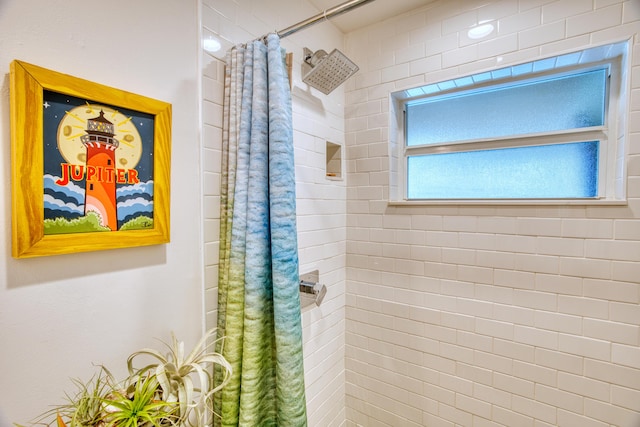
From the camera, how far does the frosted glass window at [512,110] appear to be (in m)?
1.31

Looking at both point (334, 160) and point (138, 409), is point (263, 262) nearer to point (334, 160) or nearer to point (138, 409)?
Answer: point (138, 409)

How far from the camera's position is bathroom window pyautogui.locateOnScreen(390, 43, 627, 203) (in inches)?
49.6

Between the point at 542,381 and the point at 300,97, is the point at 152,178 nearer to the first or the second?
the point at 300,97

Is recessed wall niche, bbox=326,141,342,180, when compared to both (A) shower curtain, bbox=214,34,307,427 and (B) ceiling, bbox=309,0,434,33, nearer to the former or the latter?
(B) ceiling, bbox=309,0,434,33

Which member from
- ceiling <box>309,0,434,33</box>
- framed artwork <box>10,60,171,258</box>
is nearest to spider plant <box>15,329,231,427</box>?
framed artwork <box>10,60,171,258</box>

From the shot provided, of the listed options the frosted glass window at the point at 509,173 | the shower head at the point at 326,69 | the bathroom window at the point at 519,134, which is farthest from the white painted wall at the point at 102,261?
the frosted glass window at the point at 509,173

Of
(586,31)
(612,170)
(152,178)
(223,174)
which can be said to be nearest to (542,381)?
(612,170)

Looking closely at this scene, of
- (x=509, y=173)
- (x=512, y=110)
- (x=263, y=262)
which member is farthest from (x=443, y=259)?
(x=263, y=262)

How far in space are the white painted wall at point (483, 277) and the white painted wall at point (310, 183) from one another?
4.3 inches

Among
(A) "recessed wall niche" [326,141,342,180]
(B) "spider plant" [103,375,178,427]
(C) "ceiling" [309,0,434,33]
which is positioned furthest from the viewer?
(A) "recessed wall niche" [326,141,342,180]

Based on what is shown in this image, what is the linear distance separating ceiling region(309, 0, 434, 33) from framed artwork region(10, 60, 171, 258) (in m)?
1.17

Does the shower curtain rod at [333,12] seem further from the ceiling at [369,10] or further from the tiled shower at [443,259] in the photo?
the ceiling at [369,10]

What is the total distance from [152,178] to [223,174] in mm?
256

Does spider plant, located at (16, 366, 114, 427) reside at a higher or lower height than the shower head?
lower
